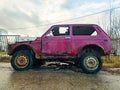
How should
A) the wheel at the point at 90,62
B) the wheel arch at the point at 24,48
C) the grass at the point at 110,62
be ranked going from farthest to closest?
the grass at the point at 110,62 < the wheel arch at the point at 24,48 < the wheel at the point at 90,62

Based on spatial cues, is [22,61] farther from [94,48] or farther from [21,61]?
[94,48]

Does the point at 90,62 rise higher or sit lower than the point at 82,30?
lower

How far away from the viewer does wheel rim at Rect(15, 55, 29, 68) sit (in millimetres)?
8516

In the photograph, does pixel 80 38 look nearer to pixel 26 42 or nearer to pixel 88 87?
pixel 26 42

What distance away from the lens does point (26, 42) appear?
8.57 metres

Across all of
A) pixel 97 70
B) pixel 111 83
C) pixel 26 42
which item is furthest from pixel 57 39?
pixel 111 83

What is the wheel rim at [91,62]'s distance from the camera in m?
8.23

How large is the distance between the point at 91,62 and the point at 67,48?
3.48 feet

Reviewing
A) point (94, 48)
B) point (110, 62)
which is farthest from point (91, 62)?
point (110, 62)

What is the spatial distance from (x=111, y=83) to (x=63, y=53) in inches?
108

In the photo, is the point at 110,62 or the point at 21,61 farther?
the point at 110,62

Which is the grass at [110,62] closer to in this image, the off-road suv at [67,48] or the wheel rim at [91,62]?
the off-road suv at [67,48]

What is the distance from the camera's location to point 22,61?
28.0 ft

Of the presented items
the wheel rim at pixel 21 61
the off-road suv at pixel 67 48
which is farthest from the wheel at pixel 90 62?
the wheel rim at pixel 21 61
